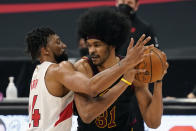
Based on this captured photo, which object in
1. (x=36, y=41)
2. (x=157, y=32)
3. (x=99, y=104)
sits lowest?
(x=99, y=104)

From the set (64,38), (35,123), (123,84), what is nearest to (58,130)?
(35,123)

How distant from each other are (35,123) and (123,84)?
0.86 meters

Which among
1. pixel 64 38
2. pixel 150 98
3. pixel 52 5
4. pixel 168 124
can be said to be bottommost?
pixel 168 124

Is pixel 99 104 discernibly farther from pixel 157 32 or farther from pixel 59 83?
pixel 157 32

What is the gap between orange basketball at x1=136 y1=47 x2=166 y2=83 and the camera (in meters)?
3.60

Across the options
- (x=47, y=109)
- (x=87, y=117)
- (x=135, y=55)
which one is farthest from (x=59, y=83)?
(x=135, y=55)

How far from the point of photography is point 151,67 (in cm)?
361

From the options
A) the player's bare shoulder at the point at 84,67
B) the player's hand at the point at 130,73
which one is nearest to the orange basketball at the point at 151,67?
the player's hand at the point at 130,73

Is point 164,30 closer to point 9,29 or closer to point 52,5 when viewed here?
point 52,5

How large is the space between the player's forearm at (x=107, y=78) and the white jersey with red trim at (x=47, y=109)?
434 mm

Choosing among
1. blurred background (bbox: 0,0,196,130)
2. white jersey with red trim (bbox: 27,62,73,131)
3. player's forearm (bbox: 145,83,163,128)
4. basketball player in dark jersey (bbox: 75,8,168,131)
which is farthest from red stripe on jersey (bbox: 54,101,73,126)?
blurred background (bbox: 0,0,196,130)

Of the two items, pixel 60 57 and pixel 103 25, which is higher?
pixel 103 25

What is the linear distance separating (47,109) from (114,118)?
574mm

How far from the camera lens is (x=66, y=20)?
24.7ft
